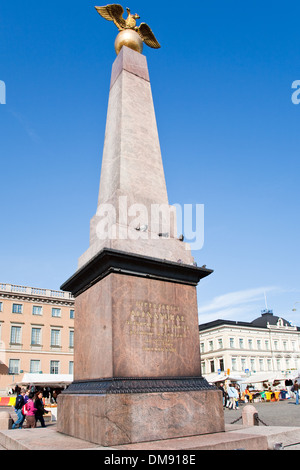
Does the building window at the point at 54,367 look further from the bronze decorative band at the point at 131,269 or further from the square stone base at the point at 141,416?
the square stone base at the point at 141,416

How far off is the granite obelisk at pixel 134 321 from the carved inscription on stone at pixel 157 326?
2 centimetres

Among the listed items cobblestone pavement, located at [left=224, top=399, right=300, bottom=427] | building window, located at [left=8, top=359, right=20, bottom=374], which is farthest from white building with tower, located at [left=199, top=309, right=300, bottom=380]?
cobblestone pavement, located at [left=224, top=399, right=300, bottom=427]

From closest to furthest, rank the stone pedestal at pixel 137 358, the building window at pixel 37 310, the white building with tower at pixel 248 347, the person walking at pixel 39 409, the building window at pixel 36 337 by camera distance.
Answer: the stone pedestal at pixel 137 358
the person walking at pixel 39 409
the building window at pixel 36 337
the building window at pixel 37 310
the white building with tower at pixel 248 347

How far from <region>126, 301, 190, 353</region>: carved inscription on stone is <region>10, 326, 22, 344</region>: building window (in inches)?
1633

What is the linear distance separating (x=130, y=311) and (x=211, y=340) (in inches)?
2680

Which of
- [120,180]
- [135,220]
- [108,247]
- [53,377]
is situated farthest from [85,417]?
[53,377]

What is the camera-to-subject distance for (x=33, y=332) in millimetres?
45906

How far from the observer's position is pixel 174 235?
8.48 metres

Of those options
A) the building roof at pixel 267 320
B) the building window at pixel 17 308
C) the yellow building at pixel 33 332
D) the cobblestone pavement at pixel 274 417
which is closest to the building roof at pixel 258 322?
the building roof at pixel 267 320

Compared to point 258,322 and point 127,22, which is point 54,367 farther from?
point 258,322

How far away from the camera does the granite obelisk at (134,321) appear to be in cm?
585

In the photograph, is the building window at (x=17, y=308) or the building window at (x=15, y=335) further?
the building window at (x=17, y=308)

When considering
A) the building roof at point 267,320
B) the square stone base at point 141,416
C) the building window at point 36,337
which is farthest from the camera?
the building roof at point 267,320

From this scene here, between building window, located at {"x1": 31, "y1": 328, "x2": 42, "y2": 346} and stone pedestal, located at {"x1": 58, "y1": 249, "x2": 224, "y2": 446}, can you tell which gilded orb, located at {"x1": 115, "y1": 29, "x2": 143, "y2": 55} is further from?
building window, located at {"x1": 31, "y1": 328, "x2": 42, "y2": 346}
